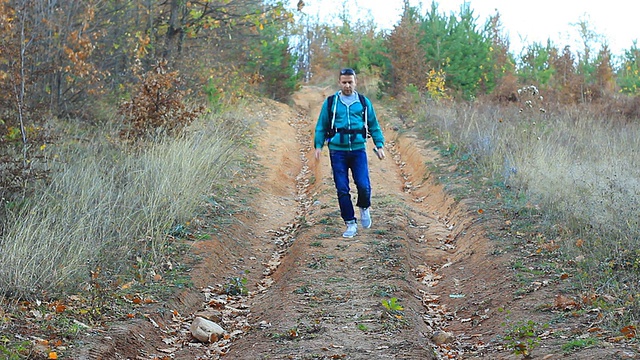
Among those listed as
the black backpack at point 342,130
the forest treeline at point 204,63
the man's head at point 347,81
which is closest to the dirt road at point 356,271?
the black backpack at point 342,130

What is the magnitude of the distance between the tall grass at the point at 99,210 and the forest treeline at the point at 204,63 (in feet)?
2.14

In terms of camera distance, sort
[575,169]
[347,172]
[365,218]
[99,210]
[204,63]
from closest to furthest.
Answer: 1. [99,210]
2. [347,172]
3. [365,218]
4. [575,169]
5. [204,63]

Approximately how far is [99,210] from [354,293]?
297 cm

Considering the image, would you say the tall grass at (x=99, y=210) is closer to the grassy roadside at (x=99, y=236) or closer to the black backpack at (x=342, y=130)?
the grassy roadside at (x=99, y=236)

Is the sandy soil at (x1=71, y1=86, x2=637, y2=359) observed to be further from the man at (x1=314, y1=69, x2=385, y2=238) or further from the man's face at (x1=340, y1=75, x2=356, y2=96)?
the man's face at (x1=340, y1=75, x2=356, y2=96)

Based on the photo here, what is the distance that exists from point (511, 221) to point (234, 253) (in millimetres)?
3568

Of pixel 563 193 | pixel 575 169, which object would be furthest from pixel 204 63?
pixel 563 193

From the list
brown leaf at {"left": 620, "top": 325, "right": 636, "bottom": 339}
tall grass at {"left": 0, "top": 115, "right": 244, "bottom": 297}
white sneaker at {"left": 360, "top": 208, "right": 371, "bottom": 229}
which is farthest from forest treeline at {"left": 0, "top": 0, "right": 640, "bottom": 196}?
brown leaf at {"left": 620, "top": 325, "right": 636, "bottom": 339}

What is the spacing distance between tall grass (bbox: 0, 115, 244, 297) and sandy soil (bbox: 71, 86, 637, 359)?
2.35 ft

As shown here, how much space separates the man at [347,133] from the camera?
334 inches

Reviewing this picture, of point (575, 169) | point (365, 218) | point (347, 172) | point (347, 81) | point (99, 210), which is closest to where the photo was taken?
point (99, 210)

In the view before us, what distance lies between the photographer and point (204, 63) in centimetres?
1767

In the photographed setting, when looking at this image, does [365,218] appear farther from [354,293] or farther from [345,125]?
[354,293]

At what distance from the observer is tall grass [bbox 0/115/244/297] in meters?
6.23
